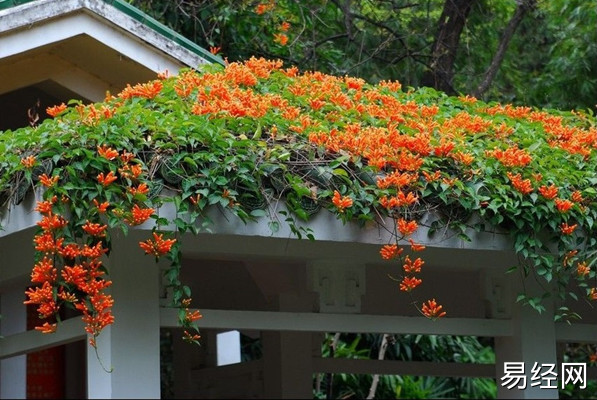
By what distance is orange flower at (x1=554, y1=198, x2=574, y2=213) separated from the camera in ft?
19.4

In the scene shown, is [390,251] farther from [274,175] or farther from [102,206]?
[102,206]

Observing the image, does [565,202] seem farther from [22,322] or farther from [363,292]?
[22,322]

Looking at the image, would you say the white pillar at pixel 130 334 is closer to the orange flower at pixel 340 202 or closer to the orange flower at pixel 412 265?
the orange flower at pixel 340 202

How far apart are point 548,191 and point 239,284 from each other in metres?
3.23

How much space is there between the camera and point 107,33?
7.21 metres

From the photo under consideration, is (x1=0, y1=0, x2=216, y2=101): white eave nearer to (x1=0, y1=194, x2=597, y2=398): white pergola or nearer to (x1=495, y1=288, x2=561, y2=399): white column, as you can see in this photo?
(x1=0, y1=194, x2=597, y2=398): white pergola

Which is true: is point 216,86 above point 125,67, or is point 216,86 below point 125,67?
below

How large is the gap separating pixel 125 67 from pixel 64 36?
481mm

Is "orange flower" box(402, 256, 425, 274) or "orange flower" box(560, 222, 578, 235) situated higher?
"orange flower" box(560, 222, 578, 235)

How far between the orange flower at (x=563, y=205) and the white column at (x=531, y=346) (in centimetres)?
81

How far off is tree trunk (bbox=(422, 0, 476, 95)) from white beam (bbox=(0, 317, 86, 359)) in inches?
235

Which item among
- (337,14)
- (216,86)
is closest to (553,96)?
(337,14)

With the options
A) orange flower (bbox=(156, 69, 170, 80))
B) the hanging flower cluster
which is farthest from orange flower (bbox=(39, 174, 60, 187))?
orange flower (bbox=(156, 69, 170, 80))

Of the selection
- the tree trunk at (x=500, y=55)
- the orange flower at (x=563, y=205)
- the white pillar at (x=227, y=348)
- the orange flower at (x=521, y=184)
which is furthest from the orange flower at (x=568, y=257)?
the tree trunk at (x=500, y=55)
